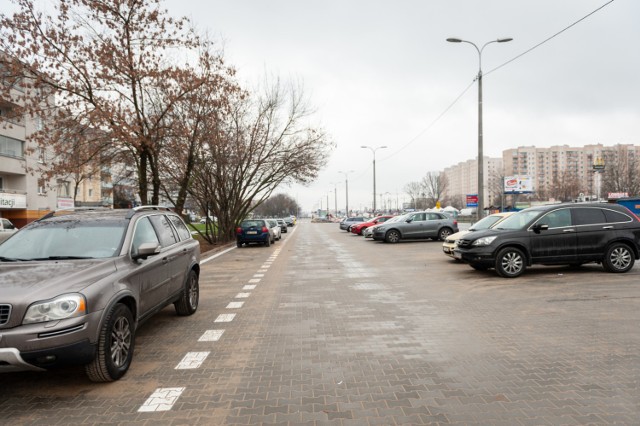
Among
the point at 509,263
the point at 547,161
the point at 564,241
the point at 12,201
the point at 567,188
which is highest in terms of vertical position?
the point at 547,161

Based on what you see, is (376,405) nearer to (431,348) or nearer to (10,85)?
(431,348)

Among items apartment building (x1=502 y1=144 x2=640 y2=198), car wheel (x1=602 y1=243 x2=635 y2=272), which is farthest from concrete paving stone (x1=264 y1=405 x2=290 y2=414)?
apartment building (x1=502 y1=144 x2=640 y2=198)

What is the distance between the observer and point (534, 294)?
8266mm

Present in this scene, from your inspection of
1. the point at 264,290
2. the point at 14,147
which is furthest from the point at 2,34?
the point at 14,147

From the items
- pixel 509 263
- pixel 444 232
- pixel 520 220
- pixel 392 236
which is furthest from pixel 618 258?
pixel 392 236

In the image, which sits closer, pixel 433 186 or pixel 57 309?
pixel 57 309

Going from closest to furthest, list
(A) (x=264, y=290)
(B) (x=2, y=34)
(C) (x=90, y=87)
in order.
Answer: (A) (x=264, y=290), (B) (x=2, y=34), (C) (x=90, y=87)

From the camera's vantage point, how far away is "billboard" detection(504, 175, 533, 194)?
5701 cm

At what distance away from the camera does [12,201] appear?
3772cm

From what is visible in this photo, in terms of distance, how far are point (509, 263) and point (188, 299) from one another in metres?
7.28

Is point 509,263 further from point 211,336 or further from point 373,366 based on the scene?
point 211,336

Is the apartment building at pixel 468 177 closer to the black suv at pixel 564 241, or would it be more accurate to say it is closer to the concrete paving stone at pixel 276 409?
the black suv at pixel 564 241

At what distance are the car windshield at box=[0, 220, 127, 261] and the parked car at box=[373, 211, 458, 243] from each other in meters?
19.6

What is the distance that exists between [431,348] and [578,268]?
8.35 metres
